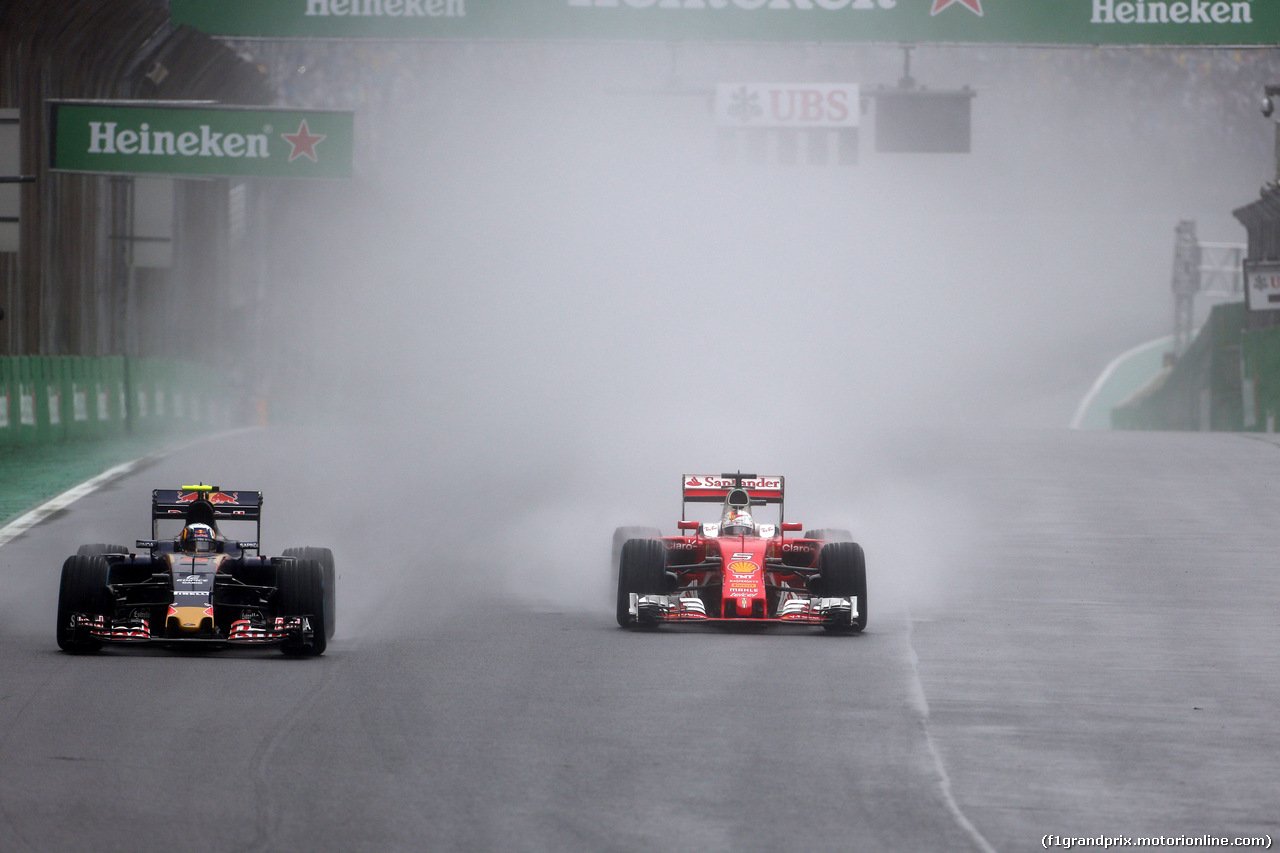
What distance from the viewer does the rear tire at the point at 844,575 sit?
13.2 meters

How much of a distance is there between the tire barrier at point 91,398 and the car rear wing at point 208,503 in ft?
47.5

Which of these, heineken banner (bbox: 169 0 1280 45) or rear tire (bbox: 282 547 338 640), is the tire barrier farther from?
rear tire (bbox: 282 547 338 640)

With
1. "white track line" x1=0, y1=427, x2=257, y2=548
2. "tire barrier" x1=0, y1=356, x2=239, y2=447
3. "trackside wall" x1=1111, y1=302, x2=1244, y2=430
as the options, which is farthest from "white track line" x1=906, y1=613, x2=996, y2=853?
"trackside wall" x1=1111, y1=302, x2=1244, y2=430

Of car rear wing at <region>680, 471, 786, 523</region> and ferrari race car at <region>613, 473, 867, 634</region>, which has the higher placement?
car rear wing at <region>680, 471, 786, 523</region>

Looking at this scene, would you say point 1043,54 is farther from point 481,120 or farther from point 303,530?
point 303,530

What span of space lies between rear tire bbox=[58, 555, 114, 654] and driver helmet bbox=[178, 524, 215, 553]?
576 mm

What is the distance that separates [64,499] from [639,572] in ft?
33.4

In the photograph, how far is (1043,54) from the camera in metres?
76.6

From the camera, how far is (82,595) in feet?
38.1

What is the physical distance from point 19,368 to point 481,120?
1665 inches

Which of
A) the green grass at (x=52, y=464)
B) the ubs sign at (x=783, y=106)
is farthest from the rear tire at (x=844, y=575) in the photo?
the ubs sign at (x=783, y=106)

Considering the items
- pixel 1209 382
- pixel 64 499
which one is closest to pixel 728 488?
pixel 64 499

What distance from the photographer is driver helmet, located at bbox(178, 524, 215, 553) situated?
1212cm

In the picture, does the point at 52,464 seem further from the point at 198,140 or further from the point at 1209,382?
the point at 1209,382
